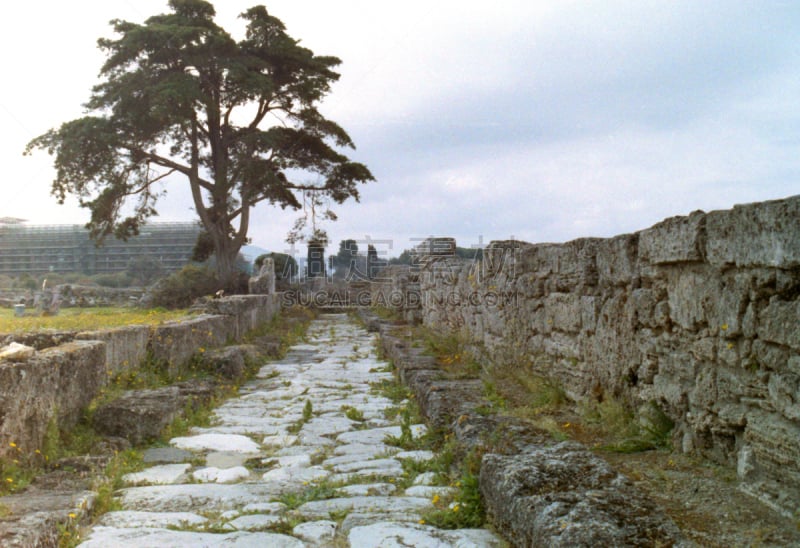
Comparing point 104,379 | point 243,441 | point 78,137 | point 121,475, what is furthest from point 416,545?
point 78,137

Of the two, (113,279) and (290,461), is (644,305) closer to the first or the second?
(290,461)

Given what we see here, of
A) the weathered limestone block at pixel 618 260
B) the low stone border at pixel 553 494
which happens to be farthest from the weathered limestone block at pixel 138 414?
the weathered limestone block at pixel 618 260

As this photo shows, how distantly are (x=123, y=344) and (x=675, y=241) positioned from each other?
4.88m

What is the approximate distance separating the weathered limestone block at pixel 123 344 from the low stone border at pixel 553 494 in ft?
10.4

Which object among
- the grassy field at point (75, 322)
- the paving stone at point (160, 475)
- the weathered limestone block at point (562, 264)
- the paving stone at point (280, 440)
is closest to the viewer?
the paving stone at point (160, 475)

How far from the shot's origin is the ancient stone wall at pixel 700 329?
2.55 metres

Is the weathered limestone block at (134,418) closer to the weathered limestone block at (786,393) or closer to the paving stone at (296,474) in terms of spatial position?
the paving stone at (296,474)

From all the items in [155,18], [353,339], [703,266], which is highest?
[155,18]

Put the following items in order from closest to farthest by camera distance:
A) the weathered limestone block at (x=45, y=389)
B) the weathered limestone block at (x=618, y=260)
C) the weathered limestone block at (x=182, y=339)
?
the weathered limestone block at (x=45, y=389) < the weathered limestone block at (x=618, y=260) < the weathered limestone block at (x=182, y=339)

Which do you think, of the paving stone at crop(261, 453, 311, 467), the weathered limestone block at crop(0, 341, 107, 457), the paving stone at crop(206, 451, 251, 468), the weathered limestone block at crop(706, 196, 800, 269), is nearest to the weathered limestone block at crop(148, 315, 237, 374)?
the weathered limestone block at crop(0, 341, 107, 457)

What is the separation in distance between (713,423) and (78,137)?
21867 millimetres

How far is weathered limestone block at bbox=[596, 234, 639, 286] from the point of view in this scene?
12.9 feet

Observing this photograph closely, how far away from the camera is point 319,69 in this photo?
2416 centimetres

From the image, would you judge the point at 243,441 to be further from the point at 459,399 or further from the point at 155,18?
the point at 155,18
